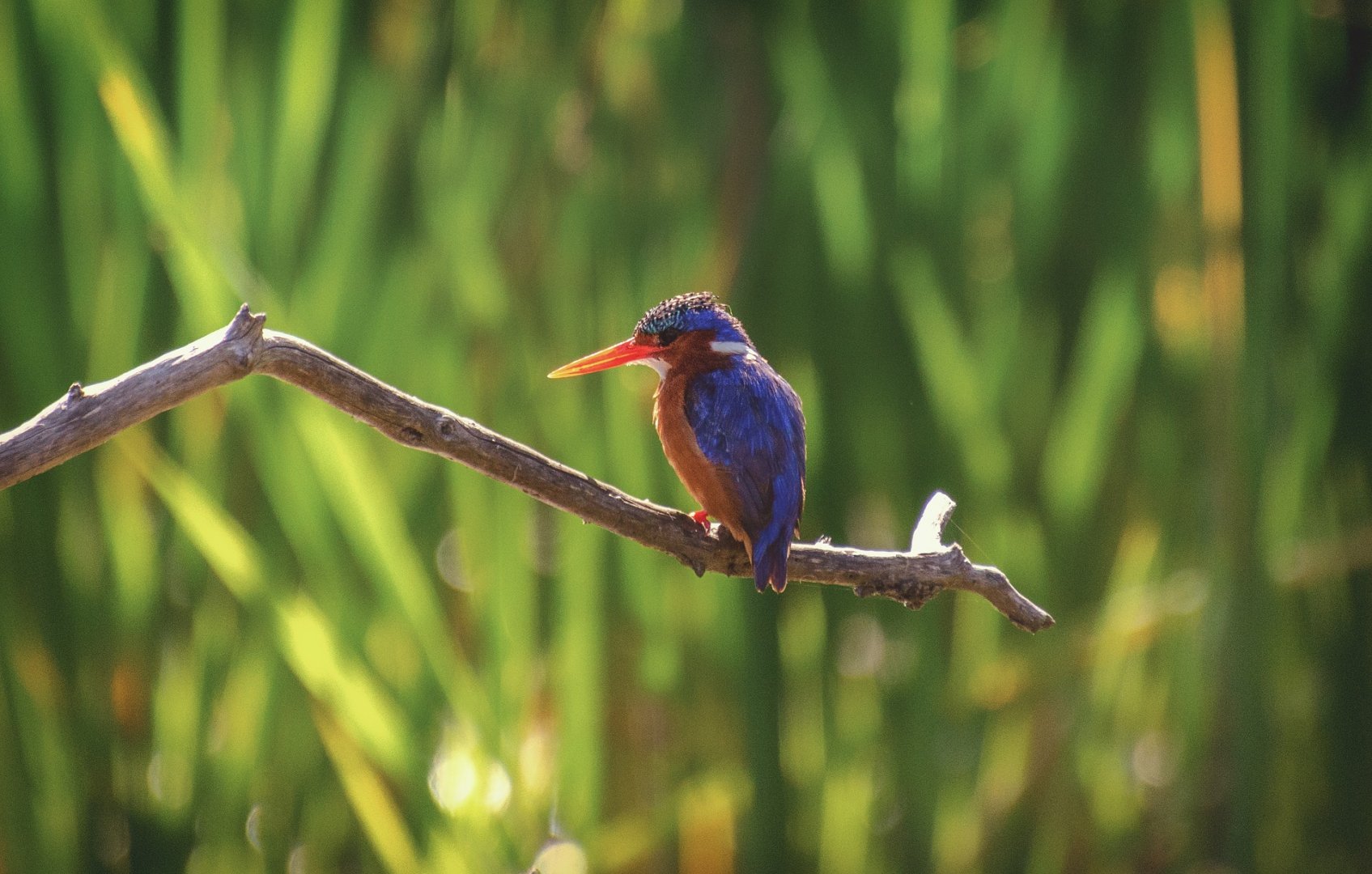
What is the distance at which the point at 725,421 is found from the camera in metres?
1.52

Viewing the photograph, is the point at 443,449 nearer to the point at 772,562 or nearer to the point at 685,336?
the point at 772,562

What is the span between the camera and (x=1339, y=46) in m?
2.39

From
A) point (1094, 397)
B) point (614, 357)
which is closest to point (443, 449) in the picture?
point (614, 357)

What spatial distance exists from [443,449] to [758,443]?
0.52 meters

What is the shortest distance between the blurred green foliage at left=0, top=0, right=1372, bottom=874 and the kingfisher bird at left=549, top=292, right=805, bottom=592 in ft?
1.17

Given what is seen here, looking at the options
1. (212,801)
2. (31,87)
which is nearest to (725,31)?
(31,87)

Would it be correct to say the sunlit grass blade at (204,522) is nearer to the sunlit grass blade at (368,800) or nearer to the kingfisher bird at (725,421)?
the sunlit grass blade at (368,800)

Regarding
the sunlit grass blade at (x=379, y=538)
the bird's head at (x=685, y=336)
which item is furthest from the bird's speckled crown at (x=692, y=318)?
the sunlit grass blade at (x=379, y=538)

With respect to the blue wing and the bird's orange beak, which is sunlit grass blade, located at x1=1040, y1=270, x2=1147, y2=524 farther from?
the bird's orange beak

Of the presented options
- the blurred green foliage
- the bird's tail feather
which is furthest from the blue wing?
the blurred green foliage

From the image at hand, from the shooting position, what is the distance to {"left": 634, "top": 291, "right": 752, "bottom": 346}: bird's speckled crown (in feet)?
5.29

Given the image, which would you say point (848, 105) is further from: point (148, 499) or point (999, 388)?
point (148, 499)

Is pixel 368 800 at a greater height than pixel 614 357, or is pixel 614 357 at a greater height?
pixel 614 357

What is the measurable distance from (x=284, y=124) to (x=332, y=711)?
3.08 feet
